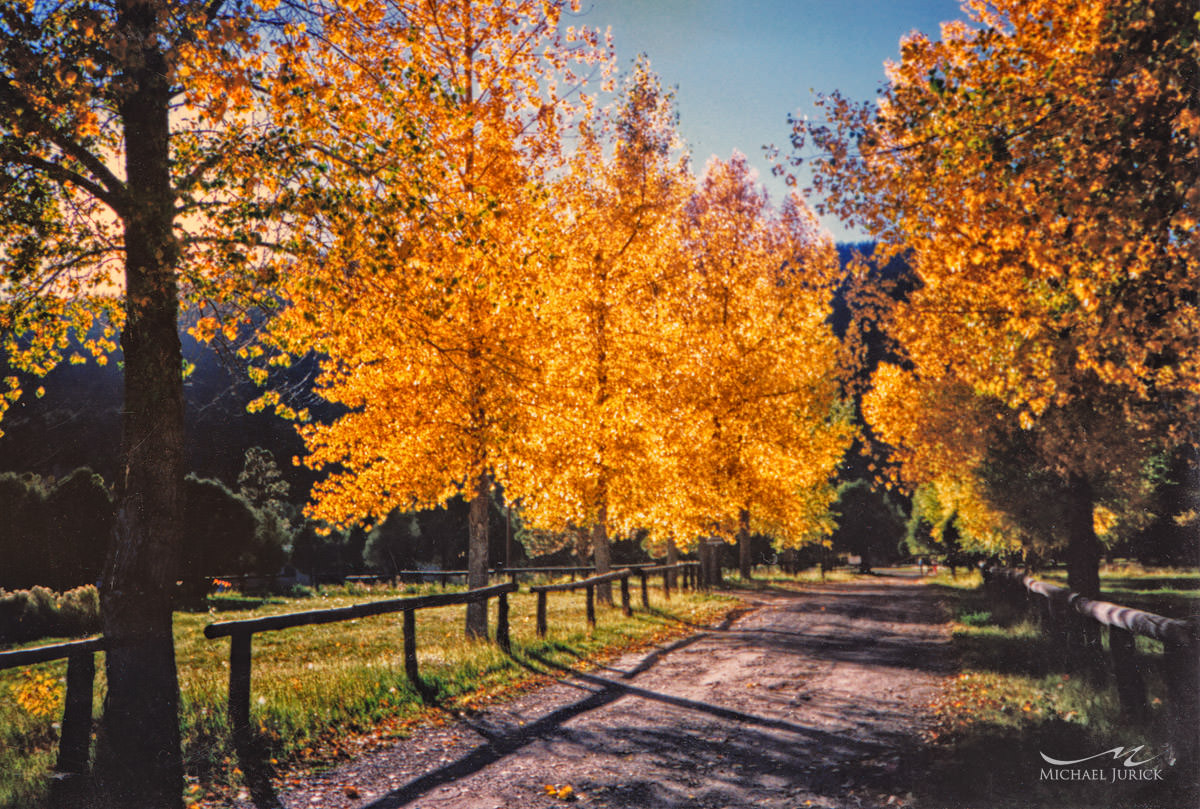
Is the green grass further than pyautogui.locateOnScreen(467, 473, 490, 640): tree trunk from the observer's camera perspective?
Yes

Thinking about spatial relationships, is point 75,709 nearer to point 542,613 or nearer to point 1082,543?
point 542,613

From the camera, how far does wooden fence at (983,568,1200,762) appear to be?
630 centimetres

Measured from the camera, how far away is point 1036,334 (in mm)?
8125

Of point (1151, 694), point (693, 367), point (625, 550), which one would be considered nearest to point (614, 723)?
point (1151, 694)

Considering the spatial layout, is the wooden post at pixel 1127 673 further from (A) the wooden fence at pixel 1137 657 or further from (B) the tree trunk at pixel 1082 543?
(B) the tree trunk at pixel 1082 543

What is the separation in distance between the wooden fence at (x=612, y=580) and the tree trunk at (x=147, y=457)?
257 inches

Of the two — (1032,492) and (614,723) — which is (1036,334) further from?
(1032,492)

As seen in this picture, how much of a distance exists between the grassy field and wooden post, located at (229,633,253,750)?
5686 mm

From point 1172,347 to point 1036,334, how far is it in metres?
1.37

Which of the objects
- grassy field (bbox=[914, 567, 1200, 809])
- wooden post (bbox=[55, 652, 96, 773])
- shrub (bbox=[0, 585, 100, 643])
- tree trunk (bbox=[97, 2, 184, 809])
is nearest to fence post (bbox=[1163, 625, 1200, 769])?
grassy field (bbox=[914, 567, 1200, 809])

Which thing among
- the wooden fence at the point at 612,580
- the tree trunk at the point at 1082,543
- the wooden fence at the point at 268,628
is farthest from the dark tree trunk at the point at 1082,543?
the wooden fence at the point at 268,628

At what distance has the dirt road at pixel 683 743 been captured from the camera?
571cm
